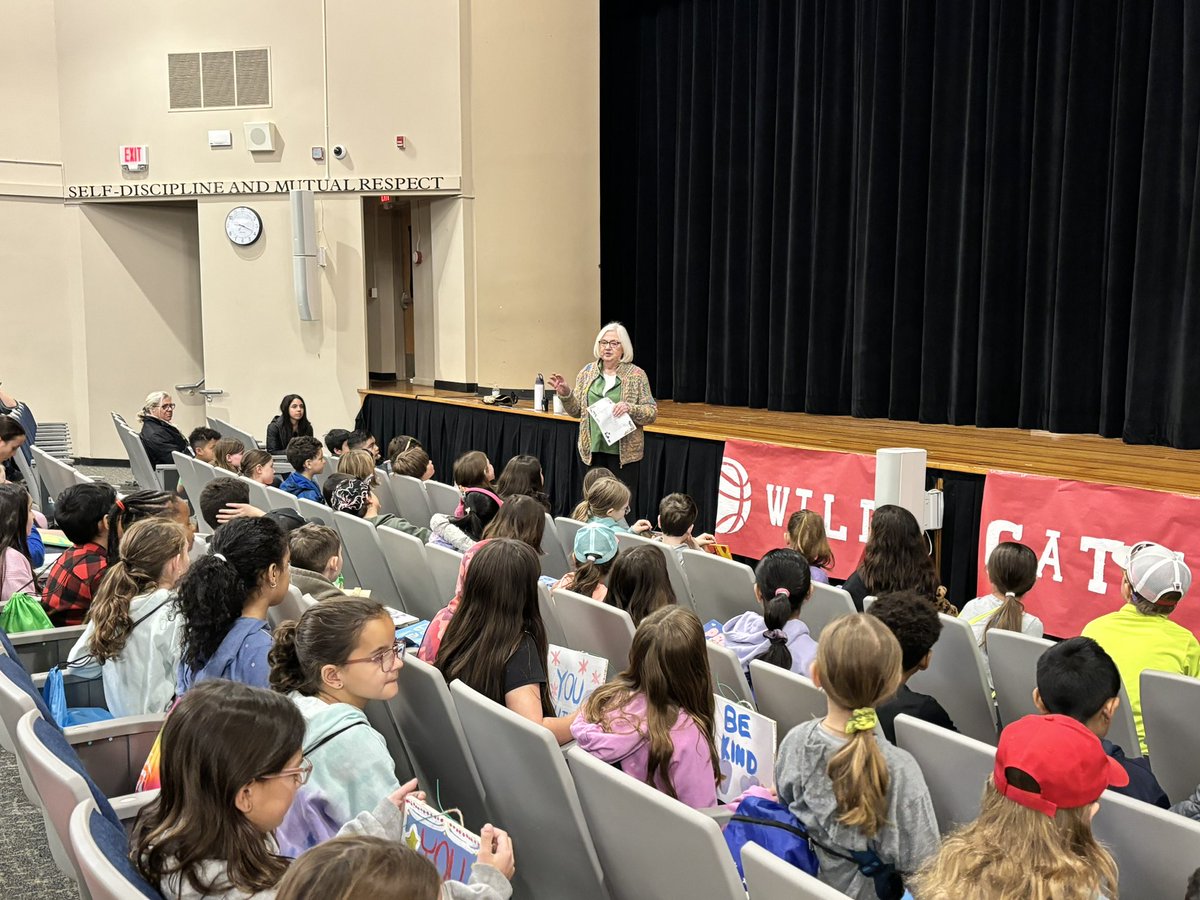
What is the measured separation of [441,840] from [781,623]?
159 cm

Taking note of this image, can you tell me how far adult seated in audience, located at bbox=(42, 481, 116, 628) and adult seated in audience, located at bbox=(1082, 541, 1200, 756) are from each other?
3.09 metres

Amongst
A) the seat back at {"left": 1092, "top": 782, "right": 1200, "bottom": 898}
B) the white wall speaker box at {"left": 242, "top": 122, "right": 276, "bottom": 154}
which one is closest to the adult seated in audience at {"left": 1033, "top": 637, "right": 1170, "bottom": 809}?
the seat back at {"left": 1092, "top": 782, "right": 1200, "bottom": 898}

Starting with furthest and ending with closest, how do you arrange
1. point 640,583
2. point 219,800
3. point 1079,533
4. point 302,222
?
point 302,222, point 1079,533, point 640,583, point 219,800

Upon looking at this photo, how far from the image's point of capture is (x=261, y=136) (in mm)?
10547

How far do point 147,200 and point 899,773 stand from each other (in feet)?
36.2

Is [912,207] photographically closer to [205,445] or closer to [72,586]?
[205,445]

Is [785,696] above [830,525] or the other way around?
above

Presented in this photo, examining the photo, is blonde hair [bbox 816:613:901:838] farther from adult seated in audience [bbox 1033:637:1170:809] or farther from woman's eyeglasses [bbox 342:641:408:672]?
woman's eyeglasses [bbox 342:641:408:672]

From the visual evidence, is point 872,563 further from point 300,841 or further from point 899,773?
point 300,841

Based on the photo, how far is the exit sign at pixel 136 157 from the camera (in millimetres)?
10906

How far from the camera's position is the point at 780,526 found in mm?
6082

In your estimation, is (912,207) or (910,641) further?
(912,207)

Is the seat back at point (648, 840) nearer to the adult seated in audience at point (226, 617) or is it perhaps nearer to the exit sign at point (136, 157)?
the adult seated in audience at point (226, 617)

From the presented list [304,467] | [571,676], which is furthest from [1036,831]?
[304,467]
